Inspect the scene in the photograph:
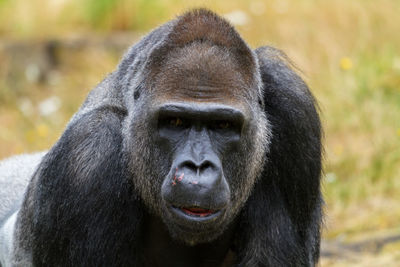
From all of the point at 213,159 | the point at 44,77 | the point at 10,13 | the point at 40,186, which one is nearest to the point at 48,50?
the point at 44,77

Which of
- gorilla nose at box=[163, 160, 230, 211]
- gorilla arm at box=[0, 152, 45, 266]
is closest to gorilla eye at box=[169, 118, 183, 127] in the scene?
gorilla nose at box=[163, 160, 230, 211]

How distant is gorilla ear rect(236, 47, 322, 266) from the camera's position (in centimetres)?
496

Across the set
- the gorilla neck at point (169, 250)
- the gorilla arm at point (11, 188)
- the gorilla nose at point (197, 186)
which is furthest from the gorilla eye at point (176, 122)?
the gorilla arm at point (11, 188)

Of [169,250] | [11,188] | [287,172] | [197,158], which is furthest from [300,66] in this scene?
[197,158]

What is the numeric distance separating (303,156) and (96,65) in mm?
7124

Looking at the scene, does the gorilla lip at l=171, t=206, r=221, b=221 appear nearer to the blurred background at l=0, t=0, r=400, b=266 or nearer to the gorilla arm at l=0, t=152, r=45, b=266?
the gorilla arm at l=0, t=152, r=45, b=266

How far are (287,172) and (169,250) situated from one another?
934mm

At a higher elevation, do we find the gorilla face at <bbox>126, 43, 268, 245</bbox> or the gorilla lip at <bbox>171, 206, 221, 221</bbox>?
the gorilla face at <bbox>126, 43, 268, 245</bbox>

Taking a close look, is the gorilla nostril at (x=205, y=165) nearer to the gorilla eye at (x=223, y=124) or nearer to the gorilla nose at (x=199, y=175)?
the gorilla nose at (x=199, y=175)

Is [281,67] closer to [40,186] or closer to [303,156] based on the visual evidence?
[303,156]

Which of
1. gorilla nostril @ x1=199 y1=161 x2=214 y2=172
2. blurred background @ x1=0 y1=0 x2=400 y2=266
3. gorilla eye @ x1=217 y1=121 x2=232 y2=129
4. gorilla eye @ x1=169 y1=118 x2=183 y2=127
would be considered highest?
blurred background @ x1=0 y1=0 x2=400 y2=266

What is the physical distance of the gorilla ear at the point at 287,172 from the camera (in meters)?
4.96

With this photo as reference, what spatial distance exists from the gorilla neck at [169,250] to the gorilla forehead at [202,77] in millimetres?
936

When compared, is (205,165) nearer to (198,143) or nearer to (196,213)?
(198,143)
